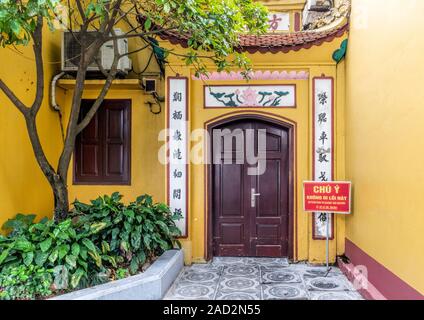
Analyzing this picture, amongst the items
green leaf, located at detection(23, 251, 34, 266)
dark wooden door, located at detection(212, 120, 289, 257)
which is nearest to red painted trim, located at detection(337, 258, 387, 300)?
→ dark wooden door, located at detection(212, 120, 289, 257)

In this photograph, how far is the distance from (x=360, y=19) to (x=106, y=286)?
442 cm

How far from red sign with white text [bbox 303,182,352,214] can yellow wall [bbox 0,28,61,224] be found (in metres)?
3.98

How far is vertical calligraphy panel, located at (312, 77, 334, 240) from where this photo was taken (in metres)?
4.97

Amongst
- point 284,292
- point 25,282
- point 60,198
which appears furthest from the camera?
point 60,198

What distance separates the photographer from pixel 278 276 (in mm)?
4500

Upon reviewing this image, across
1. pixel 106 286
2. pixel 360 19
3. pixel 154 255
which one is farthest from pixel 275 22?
pixel 106 286

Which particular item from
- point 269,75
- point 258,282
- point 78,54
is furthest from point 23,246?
point 269,75

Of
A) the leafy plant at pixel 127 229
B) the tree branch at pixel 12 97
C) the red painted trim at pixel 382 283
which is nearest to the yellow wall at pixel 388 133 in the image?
the red painted trim at pixel 382 283

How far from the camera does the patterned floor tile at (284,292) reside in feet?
12.5

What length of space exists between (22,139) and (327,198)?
4.33 metres

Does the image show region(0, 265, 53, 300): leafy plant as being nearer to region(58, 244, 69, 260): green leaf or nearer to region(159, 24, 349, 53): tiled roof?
region(58, 244, 69, 260): green leaf

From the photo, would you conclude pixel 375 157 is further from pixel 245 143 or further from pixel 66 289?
pixel 66 289

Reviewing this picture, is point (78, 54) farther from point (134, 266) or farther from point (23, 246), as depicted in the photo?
point (134, 266)

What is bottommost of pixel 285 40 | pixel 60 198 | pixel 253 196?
pixel 253 196
